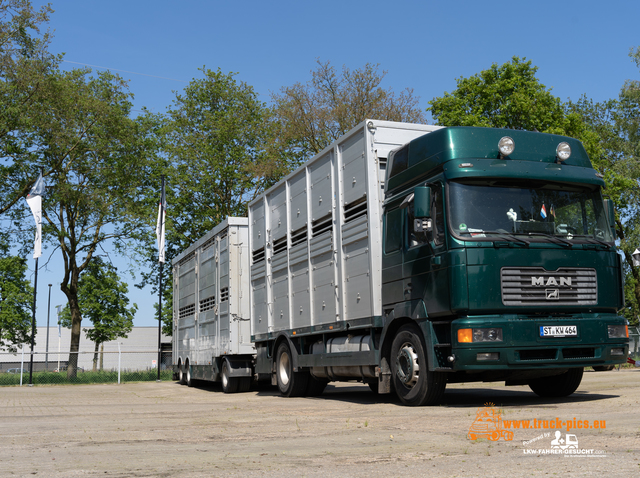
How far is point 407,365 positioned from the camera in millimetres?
10133

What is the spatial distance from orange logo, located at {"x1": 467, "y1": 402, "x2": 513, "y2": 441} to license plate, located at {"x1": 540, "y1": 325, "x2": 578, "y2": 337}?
116 centimetres

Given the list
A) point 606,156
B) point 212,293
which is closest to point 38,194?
point 212,293

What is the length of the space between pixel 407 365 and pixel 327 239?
322 cm

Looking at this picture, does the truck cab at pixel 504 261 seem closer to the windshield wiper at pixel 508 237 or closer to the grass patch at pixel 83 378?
the windshield wiper at pixel 508 237

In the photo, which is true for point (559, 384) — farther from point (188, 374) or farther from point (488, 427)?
point (188, 374)

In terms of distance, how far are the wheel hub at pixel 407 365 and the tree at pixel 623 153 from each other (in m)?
24.7

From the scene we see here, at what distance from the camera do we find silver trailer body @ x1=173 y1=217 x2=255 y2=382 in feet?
55.8

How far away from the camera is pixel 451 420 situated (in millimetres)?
8281

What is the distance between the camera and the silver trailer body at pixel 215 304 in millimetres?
17016

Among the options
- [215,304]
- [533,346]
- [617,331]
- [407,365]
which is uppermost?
[215,304]

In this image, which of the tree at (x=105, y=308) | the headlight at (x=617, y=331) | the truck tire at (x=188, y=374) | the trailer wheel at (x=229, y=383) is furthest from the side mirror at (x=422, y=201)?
the tree at (x=105, y=308)

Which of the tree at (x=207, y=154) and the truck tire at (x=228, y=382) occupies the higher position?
the tree at (x=207, y=154)

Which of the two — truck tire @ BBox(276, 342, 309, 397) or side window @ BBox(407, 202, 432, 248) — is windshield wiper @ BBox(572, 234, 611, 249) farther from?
truck tire @ BBox(276, 342, 309, 397)
